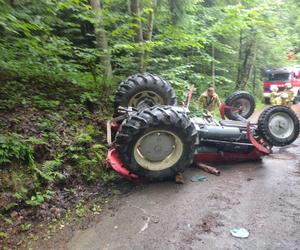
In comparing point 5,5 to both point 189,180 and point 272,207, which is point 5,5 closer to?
point 189,180

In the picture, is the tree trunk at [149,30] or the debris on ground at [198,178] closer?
the debris on ground at [198,178]

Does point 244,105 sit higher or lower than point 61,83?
lower

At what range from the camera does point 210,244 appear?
3.20m

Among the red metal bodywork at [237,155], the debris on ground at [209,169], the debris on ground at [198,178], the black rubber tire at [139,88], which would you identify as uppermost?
the black rubber tire at [139,88]

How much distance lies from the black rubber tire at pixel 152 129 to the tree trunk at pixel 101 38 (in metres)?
3.07

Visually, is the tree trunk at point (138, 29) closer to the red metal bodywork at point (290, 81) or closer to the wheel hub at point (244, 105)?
the wheel hub at point (244, 105)

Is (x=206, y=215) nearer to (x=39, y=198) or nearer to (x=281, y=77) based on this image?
(x=39, y=198)

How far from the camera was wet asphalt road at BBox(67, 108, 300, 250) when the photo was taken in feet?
10.7

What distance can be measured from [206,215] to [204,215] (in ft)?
0.08

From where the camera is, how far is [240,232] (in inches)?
134

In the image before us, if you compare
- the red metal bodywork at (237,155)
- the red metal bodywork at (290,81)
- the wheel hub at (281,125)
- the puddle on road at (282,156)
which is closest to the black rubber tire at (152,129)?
the red metal bodywork at (237,155)

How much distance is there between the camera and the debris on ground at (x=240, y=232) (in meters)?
3.33

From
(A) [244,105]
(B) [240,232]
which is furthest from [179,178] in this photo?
(A) [244,105]

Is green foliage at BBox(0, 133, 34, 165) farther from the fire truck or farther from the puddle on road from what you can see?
the fire truck
